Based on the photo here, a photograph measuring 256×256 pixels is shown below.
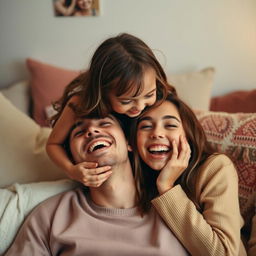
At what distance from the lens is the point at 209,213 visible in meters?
1.12

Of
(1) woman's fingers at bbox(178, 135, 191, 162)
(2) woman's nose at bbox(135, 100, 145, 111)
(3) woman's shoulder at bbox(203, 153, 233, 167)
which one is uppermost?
(2) woman's nose at bbox(135, 100, 145, 111)

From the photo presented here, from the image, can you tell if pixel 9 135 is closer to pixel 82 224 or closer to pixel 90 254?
pixel 82 224

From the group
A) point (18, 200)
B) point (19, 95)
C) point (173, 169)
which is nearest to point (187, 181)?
point (173, 169)

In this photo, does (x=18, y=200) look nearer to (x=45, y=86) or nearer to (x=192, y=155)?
(x=192, y=155)

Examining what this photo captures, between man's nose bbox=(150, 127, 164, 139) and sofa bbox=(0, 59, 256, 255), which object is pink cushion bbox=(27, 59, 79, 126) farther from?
man's nose bbox=(150, 127, 164, 139)

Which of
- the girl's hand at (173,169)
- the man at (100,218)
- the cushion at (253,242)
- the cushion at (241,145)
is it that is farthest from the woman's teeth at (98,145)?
the cushion at (253,242)

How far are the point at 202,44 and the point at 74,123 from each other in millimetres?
1022

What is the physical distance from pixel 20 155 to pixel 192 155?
2.38ft

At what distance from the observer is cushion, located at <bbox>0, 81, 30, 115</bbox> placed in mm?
1960

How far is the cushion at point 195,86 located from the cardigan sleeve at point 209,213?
0.61m

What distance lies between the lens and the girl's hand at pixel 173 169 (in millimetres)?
1162

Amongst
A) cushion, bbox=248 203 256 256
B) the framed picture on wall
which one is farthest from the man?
the framed picture on wall

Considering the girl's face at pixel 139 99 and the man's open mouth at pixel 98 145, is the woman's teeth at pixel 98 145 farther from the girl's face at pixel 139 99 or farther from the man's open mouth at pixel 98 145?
the girl's face at pixel 139 99

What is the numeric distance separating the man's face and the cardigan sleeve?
215 millimetres
